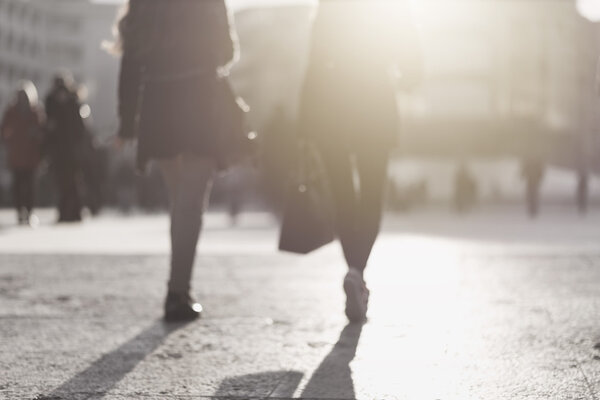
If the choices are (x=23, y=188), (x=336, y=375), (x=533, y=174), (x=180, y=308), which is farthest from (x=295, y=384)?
(x=533, y=174)

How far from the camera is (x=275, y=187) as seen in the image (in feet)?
66.6

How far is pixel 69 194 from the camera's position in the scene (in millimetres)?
15516

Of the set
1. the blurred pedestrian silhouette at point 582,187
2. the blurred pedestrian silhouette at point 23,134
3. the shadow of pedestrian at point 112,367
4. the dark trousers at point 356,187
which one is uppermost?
the dark trousers at point 356,187

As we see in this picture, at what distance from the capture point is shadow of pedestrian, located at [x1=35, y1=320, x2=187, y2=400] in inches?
130

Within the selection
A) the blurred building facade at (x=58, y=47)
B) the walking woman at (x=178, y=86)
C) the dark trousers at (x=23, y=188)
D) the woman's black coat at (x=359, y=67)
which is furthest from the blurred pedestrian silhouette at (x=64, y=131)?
the blurred building facade at (x=58, y=47)

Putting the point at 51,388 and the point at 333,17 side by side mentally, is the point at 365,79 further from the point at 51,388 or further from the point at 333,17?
the point at 51,388

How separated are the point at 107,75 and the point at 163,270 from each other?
322 ft

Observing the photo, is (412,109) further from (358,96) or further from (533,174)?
(358,96)

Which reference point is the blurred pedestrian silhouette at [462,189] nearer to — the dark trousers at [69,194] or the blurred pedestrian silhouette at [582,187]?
the blurred pedestrian silhouette at [582,187]

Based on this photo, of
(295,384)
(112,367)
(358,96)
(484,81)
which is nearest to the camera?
(295,384)

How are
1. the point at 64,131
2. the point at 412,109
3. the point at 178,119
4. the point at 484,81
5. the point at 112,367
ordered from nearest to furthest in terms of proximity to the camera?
the point at 112,367, the point at 178,119, the point at 64,131, the point at 412,109, the point at 484,81

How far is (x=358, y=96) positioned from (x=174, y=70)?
859 millimetres

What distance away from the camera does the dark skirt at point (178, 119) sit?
5.16m

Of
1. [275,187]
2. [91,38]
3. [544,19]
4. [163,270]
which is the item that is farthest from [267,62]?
[163,270]
